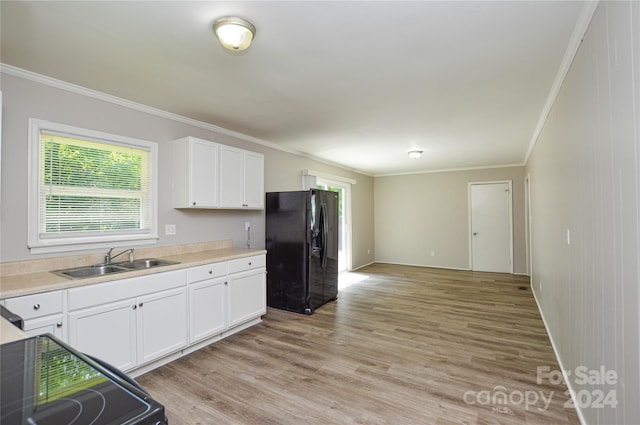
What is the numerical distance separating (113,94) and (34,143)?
75cm

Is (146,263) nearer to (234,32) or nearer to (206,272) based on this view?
(206,272)

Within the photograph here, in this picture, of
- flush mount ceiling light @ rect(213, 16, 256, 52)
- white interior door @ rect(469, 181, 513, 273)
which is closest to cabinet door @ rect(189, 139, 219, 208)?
flush mount ceiling light @ rect(213, 16, 256, 52)

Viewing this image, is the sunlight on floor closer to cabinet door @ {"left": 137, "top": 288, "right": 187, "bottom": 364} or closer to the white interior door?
the white interior door

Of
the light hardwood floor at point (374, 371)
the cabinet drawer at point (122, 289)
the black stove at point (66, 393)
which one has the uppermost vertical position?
the black stove at point (66, 393)

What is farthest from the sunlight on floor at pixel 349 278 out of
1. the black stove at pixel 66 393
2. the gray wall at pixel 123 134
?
the black stove at pixel 66 393

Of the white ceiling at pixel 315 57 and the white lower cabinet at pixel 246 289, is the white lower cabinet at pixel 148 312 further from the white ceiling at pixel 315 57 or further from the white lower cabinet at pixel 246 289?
the white ceiling at pixel 315 57

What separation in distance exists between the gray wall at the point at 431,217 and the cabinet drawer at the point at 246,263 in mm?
4998

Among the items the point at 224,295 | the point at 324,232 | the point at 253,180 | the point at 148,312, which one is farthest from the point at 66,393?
the point at 324,232

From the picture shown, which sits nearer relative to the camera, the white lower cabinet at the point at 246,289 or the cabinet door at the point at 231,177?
the white lower cabinet at the point at 246,289

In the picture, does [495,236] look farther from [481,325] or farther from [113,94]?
[113,94]

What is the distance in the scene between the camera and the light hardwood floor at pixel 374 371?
204 centimetres

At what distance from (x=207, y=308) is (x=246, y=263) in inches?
25.9

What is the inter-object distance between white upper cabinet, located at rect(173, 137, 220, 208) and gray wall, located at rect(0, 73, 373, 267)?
0.33 ft

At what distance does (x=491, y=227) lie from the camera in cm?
680
